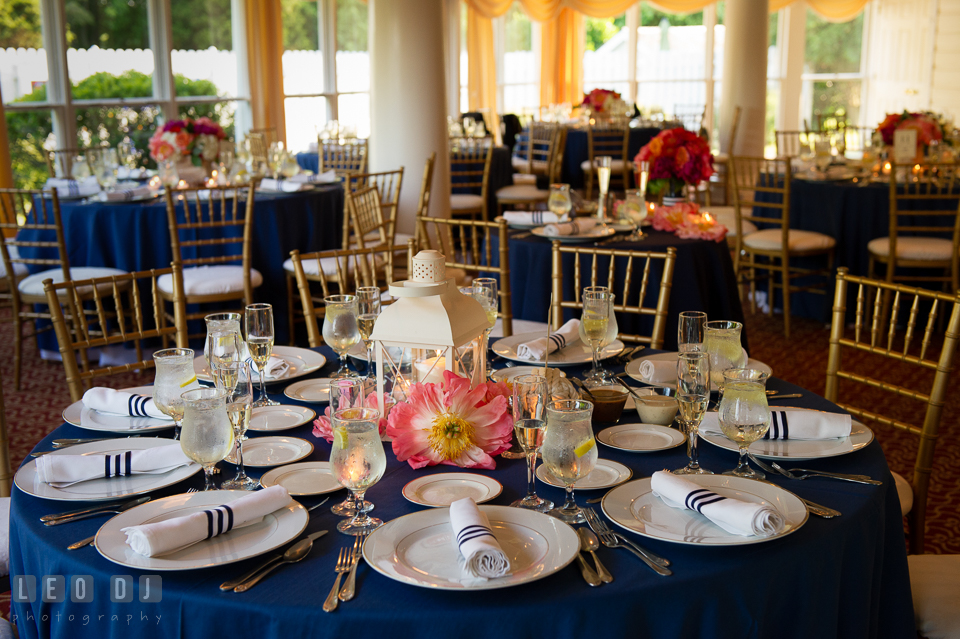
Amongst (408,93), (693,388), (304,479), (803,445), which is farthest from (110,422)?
(408,93)

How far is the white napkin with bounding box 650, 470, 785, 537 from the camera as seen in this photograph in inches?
46.8

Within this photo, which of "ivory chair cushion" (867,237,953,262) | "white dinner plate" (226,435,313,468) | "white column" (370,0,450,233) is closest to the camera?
"white dinner plate" (226,435,313,468)

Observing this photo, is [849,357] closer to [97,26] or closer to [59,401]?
[59,401]

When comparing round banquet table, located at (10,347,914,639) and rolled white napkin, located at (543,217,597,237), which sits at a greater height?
rolled white napkin, located at (543,217,597,237)

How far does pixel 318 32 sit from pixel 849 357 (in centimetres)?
644

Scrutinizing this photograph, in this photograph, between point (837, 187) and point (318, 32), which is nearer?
point (837, 187)

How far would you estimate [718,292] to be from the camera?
11.9ft

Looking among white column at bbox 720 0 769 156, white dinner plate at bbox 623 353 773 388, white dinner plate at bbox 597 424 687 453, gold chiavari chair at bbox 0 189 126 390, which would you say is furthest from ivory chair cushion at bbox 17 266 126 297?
white column at bbox 720 0 769 156

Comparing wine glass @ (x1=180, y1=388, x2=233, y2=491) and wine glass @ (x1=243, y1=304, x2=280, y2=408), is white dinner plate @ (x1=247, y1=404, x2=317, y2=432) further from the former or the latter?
wine glass @ (x1=180, y1=388, x2=233, y2=491)

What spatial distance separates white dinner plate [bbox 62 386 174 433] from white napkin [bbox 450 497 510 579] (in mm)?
788

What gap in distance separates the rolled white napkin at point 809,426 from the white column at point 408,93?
422 centimetres

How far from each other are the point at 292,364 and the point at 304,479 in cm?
66

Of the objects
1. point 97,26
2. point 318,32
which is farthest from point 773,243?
point 318,32

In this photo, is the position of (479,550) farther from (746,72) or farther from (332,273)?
(746,72)
